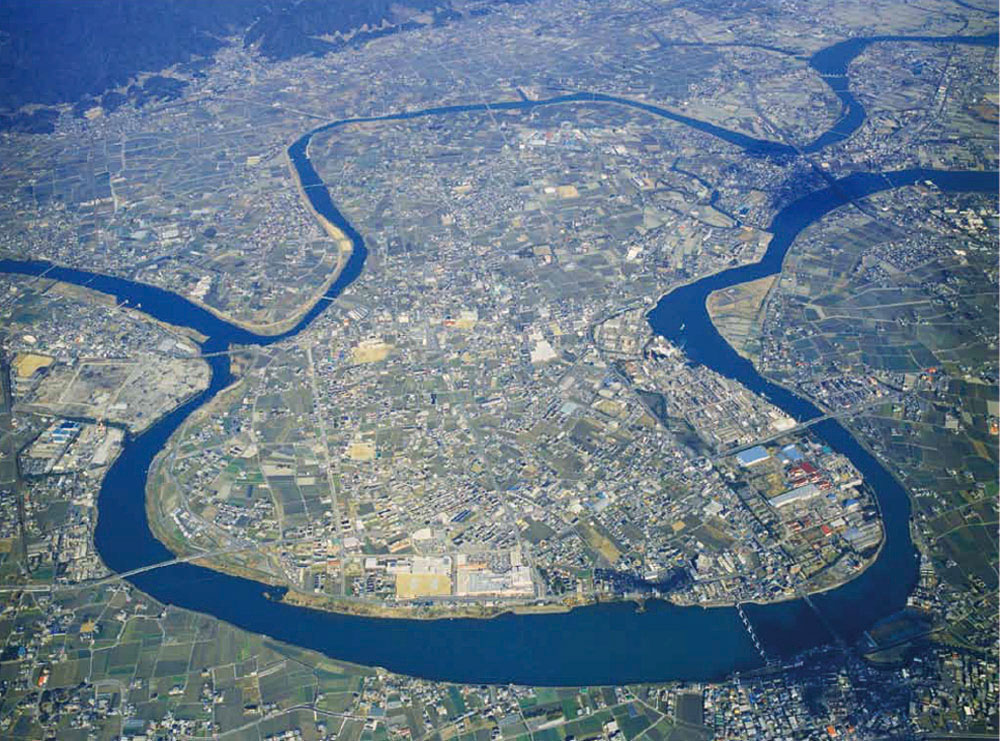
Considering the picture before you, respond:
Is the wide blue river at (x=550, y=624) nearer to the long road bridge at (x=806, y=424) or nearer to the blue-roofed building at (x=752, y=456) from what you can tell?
the long road bridge at (x=806, y=424)

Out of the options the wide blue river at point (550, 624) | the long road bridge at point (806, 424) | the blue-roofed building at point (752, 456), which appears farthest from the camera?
the long road bridge at point (806, 424)

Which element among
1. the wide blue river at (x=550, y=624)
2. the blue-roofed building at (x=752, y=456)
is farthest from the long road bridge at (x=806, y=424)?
the wide blue river at (x=550, y=624)

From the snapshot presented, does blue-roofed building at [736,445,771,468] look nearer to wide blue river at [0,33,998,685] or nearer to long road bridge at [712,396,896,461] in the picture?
long road bridge at [712,396,896,461]

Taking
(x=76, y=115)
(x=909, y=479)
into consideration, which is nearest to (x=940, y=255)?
(x=909, y=479)

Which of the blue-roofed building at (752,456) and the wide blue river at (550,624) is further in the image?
the blue-roofed building at (752,456)

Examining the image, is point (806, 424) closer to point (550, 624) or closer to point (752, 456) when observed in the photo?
point (752, 456)

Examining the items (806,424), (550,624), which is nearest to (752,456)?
(806,424)

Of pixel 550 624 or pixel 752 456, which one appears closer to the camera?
pixel 550 624

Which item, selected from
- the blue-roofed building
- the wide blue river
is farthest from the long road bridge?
the wide blue river

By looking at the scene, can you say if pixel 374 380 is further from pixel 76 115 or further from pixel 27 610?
pixel 76 115
